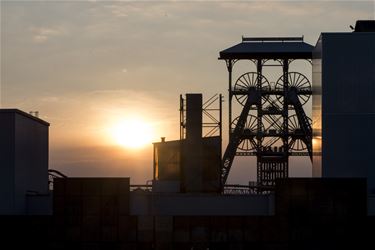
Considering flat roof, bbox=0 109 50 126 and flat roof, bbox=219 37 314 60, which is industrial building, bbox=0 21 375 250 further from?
flat roof, bbox=219 37 314 60

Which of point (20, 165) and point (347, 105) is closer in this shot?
point (20, 165)

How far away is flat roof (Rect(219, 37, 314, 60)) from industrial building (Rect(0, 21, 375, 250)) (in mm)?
19099

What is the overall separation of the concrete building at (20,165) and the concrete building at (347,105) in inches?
637

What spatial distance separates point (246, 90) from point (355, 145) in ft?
86.8

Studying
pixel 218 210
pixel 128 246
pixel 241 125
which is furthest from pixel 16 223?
pixel 241 125

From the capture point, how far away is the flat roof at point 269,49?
7112cm

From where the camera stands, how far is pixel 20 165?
43.5 meters

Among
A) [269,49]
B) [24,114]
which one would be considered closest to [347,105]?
[24,114]

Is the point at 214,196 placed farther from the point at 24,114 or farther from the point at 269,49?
the point at 269,49

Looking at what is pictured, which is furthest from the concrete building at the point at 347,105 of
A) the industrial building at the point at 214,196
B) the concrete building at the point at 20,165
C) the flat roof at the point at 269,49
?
the flat roof at the point at 269,49

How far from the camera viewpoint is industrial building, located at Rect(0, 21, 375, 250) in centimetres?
4066

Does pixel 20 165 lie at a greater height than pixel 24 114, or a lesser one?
lesser

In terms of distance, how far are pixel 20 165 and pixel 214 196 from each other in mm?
10194

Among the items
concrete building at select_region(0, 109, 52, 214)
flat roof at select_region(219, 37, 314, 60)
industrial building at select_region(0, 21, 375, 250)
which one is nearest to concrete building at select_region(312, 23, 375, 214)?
industrial building at select_region(0, 21, 375, 250)
